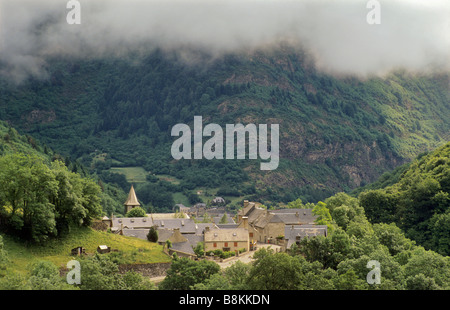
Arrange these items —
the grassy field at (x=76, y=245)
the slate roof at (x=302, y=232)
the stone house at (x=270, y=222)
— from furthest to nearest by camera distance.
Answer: the stone house at (x=270, y=222) < the slate roof at (x=302, y=232) < the grassy field at (x=76, y=245)

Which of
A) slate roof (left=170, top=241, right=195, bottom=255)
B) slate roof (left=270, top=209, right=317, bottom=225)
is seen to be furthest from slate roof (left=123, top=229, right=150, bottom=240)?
slate roof (left=270, top=209, right=317, bottom=225)

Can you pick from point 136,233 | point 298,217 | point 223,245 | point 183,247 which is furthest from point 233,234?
point 298,217

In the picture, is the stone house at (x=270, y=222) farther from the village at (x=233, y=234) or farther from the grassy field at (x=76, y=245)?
the grassy field at (x=76, y=245)

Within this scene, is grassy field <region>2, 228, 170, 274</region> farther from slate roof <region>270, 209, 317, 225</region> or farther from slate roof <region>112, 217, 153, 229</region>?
slate roof <region>270, 209, 317, 225</region>

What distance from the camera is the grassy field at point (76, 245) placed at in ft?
275

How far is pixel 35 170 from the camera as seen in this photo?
288 ft

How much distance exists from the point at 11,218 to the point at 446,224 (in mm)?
76666

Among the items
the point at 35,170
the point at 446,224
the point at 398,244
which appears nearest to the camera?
the point at 35,170

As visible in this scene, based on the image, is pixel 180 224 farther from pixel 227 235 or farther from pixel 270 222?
pixel 227 235

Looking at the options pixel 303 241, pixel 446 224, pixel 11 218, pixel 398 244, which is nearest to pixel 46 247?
pixel 11 218

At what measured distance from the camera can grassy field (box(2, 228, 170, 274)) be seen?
83.9m

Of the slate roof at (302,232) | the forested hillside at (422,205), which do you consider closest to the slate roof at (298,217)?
the slate roof at (302,232)
